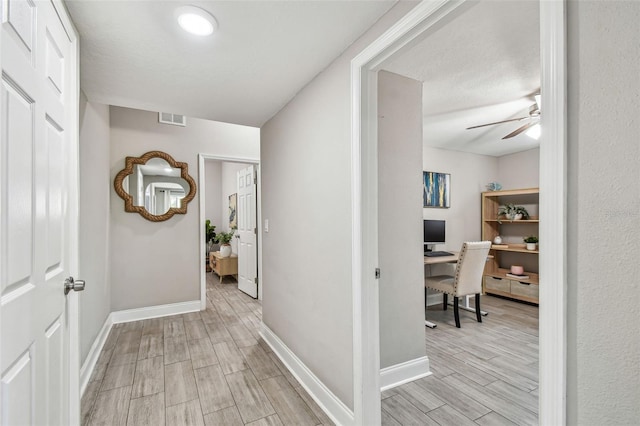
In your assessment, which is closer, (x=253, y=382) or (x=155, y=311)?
(x=253, y=382)

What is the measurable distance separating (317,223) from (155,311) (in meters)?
2.76

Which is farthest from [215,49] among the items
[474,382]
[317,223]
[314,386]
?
[474,382]

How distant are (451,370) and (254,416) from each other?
1592 millimetres

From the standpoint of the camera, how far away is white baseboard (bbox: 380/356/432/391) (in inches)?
84.1

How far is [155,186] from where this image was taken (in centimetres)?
358

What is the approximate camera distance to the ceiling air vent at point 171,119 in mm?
3602

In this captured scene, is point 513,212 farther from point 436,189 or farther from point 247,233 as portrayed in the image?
point 247,233

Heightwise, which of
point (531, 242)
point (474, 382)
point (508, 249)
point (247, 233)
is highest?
point (247, 233)

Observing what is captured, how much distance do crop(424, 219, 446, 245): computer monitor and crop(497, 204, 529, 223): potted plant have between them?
4.57 ft

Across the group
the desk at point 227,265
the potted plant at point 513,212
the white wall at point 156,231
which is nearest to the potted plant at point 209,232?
the desk at point 227,265

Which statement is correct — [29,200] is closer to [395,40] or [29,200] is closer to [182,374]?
[395,40]

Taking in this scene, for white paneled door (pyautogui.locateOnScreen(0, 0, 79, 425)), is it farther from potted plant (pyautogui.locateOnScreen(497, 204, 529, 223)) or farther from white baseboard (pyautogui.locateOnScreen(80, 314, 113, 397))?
potted plant (pyautogui.locateOnScreen(497, 204, 529, 223))

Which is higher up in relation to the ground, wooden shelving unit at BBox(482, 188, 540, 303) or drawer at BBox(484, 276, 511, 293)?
wooden shelving unit at BBox(482, 188, 540, 303)
